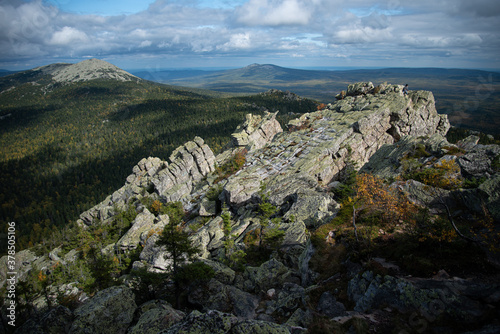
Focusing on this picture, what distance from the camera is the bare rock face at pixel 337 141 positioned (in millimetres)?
46062

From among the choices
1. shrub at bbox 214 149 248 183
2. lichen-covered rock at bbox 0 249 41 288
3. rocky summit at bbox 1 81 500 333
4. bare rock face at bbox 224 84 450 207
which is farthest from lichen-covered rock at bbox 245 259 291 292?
lichen-covered rock at bbox 0 249 41 288

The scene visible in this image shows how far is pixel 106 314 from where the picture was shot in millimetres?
16656

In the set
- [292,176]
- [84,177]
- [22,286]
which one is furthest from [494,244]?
[84,177]

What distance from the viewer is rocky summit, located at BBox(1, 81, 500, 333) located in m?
12.3

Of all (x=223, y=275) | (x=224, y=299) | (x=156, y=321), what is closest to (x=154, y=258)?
(x=223, y=275)

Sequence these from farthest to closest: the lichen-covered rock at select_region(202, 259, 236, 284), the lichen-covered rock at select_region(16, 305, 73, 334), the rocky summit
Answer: the lichen-covered rock at select_region(202, 259, 236, 284), the lichen-covered rock at select_region(16, 305, 73, 334), the rocky summit

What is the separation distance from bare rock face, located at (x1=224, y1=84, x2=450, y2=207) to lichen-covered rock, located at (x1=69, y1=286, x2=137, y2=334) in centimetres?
2743

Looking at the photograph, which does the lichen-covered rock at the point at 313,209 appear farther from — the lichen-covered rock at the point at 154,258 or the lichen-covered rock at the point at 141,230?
the lichen-covered rock at the point at 141,230

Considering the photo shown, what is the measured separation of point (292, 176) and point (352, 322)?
31.8 metres

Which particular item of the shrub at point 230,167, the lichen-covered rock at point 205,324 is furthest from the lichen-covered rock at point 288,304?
the shrub at point 230,167

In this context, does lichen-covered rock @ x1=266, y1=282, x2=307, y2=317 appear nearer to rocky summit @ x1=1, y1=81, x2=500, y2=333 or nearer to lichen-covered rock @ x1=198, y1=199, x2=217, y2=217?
rocky summit @ x1=1, y1=81, x2=500, y2=333

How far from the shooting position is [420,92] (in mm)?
60312

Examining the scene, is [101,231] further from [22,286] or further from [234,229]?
[234,229]

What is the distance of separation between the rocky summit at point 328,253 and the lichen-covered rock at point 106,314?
0.25ft
